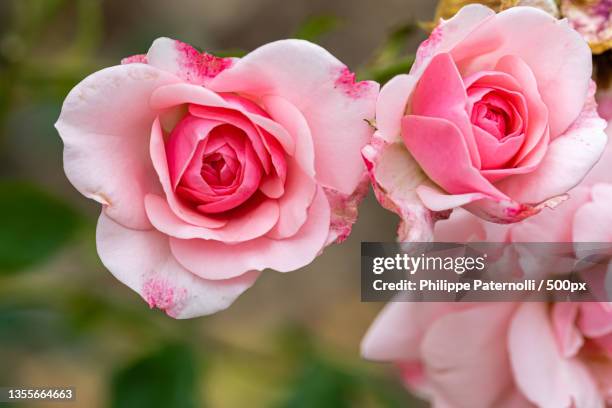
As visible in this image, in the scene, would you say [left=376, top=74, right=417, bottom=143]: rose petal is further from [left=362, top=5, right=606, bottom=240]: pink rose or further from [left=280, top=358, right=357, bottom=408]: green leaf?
[left=280, top=358, right=357, bottom=408]: green leaf

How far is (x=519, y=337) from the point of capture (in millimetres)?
529

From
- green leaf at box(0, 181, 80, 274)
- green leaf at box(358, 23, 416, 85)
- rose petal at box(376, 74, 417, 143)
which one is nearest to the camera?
rose petal at box(376, 74, 417, 143)

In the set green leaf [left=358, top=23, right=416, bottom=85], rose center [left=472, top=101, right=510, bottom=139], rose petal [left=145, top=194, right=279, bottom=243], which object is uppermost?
green leaf [left=358, top=23, right=416, bottom=85]

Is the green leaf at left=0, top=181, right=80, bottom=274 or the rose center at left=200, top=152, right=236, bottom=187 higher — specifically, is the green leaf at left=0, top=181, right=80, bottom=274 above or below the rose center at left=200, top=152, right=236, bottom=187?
below

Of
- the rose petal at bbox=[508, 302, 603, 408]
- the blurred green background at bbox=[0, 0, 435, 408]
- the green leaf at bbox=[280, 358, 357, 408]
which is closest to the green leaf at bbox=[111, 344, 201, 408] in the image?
the blurred green background at bbox=[0, 0, 435, 408]

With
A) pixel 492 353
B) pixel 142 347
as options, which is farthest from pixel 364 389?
pixel 492 353

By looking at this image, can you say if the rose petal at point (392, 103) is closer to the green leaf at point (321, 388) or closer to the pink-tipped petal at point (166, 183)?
the pink-tipped petal at point (166, 183)

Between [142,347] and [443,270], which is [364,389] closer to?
[142,347]

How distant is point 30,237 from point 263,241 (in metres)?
0.41

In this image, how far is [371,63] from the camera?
576 mm

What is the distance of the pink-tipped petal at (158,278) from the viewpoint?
0.41 m

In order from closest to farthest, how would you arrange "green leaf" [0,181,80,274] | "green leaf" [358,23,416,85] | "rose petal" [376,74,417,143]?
1. "rose petal" [376,74,417,143]
2. "green leaf" [358,23,416,85]
3. "green leaf" [0,181,80,274]

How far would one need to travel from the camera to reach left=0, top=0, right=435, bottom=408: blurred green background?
759mm

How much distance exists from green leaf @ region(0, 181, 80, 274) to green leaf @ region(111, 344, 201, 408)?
0.14 metres
